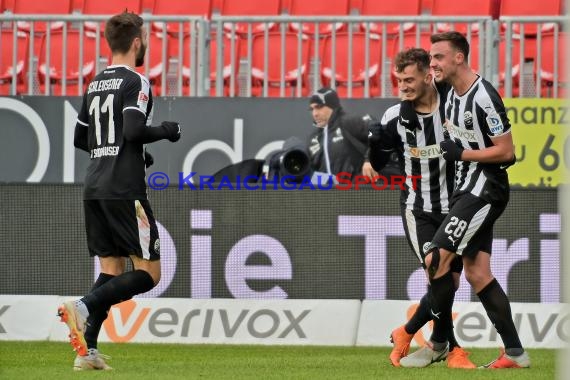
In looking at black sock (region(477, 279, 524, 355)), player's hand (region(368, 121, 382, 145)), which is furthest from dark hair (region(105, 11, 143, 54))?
black sock (region(477, 279, 524, 355))

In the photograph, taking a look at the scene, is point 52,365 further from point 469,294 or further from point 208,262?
point 469,294

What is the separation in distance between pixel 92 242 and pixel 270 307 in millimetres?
3134

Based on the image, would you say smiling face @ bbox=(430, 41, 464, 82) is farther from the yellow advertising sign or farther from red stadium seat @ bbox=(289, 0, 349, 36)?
red stadium seat @ bbox=(289, 0, 349, 36)

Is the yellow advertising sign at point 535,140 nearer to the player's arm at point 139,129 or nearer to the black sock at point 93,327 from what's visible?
the player's arm at point 139,129

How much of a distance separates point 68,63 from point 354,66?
8.94 feet

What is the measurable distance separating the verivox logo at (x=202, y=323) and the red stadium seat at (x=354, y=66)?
7.71 feet

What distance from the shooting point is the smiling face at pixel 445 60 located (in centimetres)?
789

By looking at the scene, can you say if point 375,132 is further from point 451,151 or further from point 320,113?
point 320,113

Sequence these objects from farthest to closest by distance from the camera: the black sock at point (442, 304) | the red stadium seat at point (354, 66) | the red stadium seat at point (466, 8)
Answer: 1. the red stadium seat at point (466, 8)
2. the red stadium seat at point (354, 66)
3. the black sock at point (442, 304)

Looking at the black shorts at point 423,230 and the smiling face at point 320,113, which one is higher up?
the smiling face at point 320,113

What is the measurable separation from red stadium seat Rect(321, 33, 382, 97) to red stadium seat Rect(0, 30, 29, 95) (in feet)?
9.37

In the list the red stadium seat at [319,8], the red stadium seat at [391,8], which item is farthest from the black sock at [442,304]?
the red stadium seat at [319,8]

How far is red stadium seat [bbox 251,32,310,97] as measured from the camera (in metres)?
12.2

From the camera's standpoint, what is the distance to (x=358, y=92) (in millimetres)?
11953
